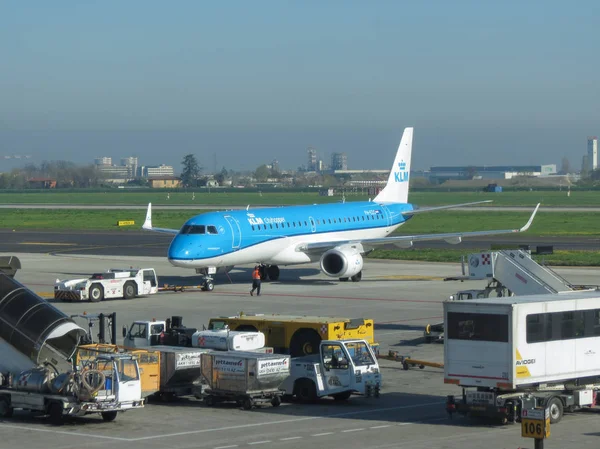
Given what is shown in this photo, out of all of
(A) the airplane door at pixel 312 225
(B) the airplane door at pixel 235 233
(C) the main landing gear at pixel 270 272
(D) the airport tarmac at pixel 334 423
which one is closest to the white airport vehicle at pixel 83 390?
(D) the airport tarmac at pixel 334 423

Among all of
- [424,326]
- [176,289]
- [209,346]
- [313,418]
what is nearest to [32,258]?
[176,289]

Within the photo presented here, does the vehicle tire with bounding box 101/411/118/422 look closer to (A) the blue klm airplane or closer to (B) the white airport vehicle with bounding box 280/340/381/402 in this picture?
(B) the white airport vehicle with bounding box 280/340/381/402

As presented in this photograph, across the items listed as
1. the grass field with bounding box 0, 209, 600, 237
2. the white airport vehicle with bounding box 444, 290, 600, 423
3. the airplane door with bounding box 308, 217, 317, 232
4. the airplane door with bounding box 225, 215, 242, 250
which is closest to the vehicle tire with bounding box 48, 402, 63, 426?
the white airport vehicle with bounding box 444, 290, 600, 423

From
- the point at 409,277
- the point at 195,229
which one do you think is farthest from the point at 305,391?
the point at 409,277

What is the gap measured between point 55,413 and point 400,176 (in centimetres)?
4979

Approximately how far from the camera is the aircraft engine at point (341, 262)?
190 feet

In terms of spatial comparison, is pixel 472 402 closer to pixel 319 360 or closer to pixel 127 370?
pixel 319 360

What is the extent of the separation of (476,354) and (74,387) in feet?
32.5

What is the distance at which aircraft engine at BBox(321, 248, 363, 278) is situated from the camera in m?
58.0

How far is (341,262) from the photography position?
58031mm

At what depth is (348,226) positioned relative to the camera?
64.1m

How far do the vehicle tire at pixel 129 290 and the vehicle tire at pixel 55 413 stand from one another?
27366mm

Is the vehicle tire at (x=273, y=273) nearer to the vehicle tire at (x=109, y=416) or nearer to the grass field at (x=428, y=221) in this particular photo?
the vehicle tire at (x=109, y=416)

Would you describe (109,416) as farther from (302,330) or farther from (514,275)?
(514,275)
